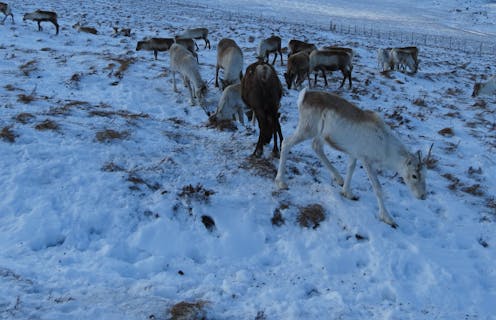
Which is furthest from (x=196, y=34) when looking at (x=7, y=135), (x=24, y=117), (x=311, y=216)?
(x=311, y=216)

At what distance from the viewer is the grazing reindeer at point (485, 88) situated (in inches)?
620

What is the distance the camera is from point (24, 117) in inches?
311

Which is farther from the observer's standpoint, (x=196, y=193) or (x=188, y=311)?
(x=196, y=193)

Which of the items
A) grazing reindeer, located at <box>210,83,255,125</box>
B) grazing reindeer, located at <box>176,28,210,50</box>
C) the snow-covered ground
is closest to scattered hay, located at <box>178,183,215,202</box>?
the snow-covered ground

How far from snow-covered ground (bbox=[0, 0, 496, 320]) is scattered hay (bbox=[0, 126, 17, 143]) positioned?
3 centimetres

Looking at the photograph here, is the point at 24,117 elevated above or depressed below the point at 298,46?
below

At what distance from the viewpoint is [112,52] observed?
1611 centimetres

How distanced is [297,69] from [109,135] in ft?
25.9


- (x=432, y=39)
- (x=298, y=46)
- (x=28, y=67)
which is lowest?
(x=28, y=67)

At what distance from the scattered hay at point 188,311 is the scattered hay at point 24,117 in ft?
18.4

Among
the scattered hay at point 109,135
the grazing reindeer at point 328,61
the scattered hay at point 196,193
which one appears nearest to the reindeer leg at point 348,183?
the scattered hay at point 196,193

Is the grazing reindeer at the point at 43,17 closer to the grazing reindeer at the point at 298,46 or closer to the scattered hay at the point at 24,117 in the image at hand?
the grazing reindeer at the point at 298,46

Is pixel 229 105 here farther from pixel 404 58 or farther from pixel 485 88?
pixel 404 58

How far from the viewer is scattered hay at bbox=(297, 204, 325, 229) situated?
565cm
